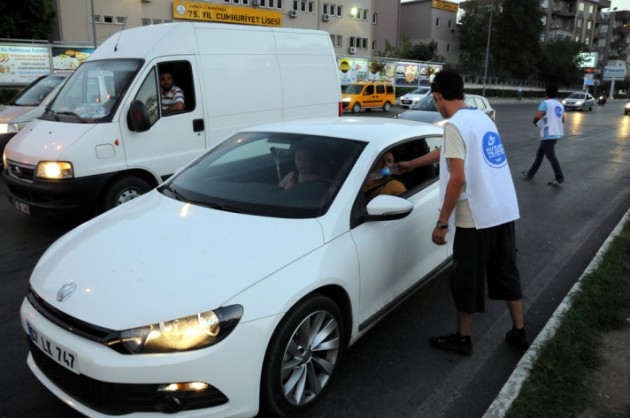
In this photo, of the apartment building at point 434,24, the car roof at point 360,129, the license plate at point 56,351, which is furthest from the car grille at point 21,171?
the apartment building at point 434,24

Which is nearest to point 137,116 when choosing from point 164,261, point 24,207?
point 24,207

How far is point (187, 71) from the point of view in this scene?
6.27 meters

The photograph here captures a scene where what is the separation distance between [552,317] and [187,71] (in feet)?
16.3

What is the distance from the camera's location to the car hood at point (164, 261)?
7.50ft

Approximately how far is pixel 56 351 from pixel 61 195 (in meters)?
3.42

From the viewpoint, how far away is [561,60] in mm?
76625

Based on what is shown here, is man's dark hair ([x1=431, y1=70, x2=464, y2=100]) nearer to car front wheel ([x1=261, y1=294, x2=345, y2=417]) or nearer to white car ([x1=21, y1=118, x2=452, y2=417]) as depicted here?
white car ([x1=21, y1=118, x2=452, y2=417])

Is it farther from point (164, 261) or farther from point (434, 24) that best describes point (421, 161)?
point (434, 24)

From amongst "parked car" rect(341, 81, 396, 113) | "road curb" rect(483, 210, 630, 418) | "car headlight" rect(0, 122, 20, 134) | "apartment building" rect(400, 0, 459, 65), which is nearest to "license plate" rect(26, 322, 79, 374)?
"road curb" rect(483, 210, 630, 418)

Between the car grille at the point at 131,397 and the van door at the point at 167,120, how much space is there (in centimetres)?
390

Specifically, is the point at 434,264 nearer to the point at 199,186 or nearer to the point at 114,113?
the point at 199,186

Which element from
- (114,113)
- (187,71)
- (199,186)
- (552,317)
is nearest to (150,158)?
(114,113)

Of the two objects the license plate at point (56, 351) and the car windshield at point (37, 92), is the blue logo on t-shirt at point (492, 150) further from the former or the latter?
the car windshield at point (37, 92)

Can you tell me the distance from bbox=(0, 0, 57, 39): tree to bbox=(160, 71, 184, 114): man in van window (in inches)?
1248
